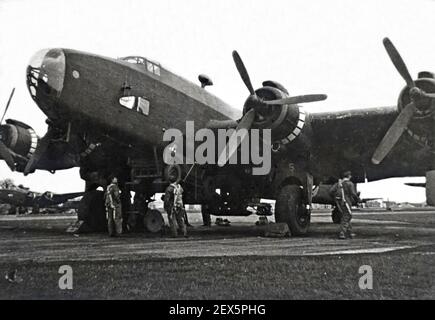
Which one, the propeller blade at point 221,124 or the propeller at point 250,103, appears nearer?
the propeller at point 250,103

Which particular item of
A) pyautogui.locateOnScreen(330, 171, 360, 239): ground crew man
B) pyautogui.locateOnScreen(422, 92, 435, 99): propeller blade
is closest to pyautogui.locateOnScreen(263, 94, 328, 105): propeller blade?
pyautogui.locateOnScreen(330, 171, 360, 239): ground crew man

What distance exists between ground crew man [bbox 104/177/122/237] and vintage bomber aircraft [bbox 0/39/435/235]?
1.00 m

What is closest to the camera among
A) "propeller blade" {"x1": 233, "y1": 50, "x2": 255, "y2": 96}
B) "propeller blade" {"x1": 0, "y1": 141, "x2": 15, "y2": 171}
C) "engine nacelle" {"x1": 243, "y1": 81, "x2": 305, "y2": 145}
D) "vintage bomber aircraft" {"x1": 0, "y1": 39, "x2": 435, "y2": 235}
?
"vintage bomber aircraft" {"x1": 0, "y1": 39, "x2": 435, "y2": 235}

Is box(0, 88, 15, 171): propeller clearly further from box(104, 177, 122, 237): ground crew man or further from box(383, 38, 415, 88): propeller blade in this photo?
box(383, 38, 415, 88): propeller blade

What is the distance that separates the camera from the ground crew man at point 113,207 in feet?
37.6

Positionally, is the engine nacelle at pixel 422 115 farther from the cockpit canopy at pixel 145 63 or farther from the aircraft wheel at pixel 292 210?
the cockpit canopy at pixel 145 63

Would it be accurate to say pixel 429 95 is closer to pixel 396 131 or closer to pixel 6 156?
pixel 396 131

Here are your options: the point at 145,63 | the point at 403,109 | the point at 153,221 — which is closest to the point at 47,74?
the point at 145,63

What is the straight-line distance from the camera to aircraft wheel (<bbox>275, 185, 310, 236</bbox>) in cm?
1192

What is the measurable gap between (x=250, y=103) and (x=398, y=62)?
3665 millimetres

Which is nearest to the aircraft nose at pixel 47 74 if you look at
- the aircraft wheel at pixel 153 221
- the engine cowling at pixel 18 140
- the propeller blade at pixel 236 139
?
the propeller blade at pixel 236 139

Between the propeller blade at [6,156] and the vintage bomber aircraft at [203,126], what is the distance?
4 cm
